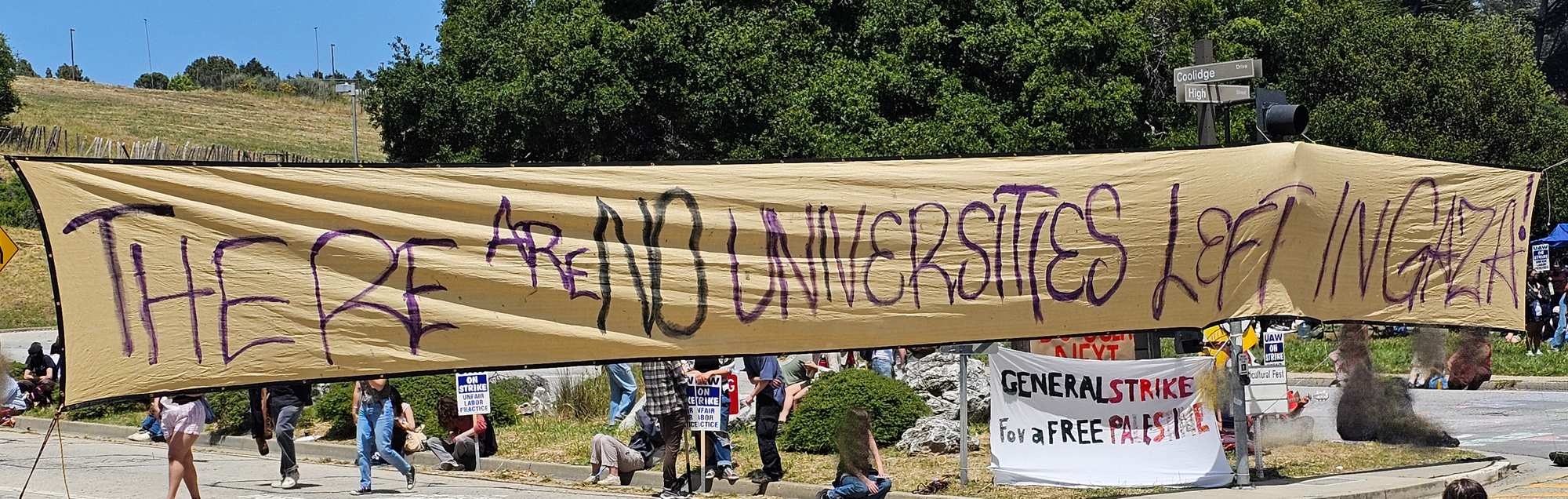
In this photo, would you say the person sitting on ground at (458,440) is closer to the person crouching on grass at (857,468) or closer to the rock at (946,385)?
the rock at (946,385)

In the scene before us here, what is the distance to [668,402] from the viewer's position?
41.3 feet

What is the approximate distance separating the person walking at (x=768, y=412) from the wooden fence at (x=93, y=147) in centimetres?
5444

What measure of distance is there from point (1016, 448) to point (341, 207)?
6.86 meters

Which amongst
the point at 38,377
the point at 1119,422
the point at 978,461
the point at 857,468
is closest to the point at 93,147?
the point at 38,377

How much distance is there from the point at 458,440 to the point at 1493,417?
1259cm

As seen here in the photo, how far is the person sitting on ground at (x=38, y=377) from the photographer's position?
76.3 feet

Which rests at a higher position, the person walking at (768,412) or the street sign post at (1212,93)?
the street sign post at (1212,93)

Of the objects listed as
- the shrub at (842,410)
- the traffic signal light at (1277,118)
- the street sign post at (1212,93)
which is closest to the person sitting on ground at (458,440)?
the shrub at (842,410)

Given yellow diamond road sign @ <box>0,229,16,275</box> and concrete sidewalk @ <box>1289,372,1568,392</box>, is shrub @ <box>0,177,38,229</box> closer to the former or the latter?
yellow diamond road sign @ <box>0,229,16,275</box>

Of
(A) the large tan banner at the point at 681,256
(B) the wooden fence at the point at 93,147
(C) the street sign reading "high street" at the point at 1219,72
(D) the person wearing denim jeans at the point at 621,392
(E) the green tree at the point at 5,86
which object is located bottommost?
(D) the person wearing denim jeans at the point at 621,392

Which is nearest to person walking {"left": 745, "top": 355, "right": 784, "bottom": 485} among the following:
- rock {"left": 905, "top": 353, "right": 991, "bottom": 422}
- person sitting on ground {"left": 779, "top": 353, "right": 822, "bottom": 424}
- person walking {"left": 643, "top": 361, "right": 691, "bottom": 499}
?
person sitting on ground {"left": 779, "top": 353, "right": 822, "bottom": 424}

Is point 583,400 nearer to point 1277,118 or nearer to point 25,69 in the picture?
point 1277,118

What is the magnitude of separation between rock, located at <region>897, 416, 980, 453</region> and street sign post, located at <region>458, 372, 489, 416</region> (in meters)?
4.28

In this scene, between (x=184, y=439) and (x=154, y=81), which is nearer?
(x=184, y=439)
